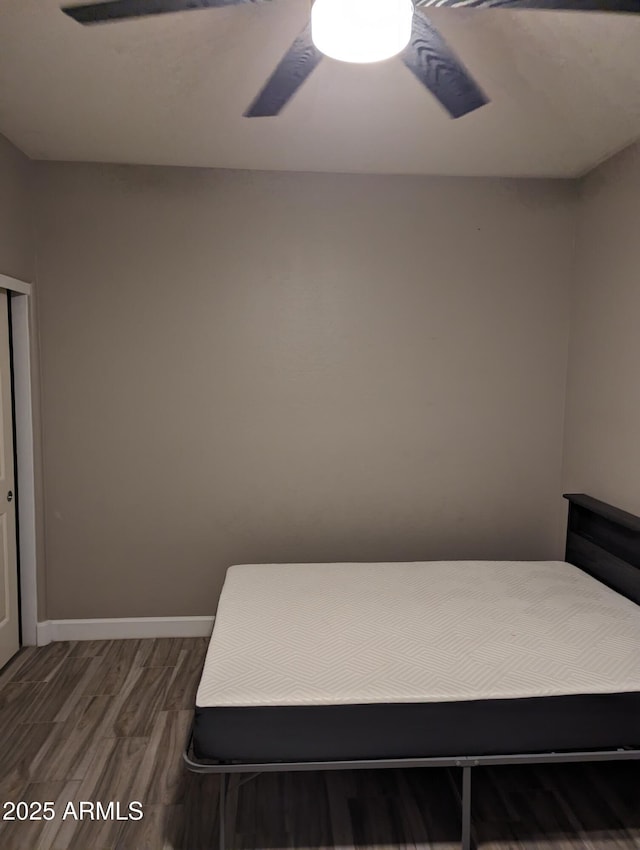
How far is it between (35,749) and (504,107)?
11.1 ft

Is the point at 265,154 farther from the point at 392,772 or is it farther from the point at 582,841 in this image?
the point at 582,841

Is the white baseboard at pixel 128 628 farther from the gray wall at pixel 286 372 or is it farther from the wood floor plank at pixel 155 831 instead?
the wood floor plank at pixel 155 831

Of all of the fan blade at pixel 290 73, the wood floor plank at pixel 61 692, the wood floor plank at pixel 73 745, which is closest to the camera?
the fan blade at pixel 290 73

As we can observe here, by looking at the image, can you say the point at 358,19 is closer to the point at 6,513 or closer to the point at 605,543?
the point at 605,543

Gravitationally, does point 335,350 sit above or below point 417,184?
below

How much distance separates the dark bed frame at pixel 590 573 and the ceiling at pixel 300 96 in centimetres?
187

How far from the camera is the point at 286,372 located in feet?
11.0

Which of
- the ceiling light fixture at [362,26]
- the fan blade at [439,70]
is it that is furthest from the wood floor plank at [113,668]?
the fan blade at [439,70]

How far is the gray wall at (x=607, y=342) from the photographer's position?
9.29ft

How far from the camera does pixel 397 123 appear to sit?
2600mm

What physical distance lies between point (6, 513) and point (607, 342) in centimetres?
337

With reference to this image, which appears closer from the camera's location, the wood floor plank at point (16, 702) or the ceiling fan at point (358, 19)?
the ceiling fan at point (358, 19)

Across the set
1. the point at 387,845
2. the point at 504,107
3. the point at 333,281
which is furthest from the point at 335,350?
the point at 387,845

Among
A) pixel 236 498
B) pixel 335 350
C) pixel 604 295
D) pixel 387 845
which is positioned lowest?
pixel 387 845
